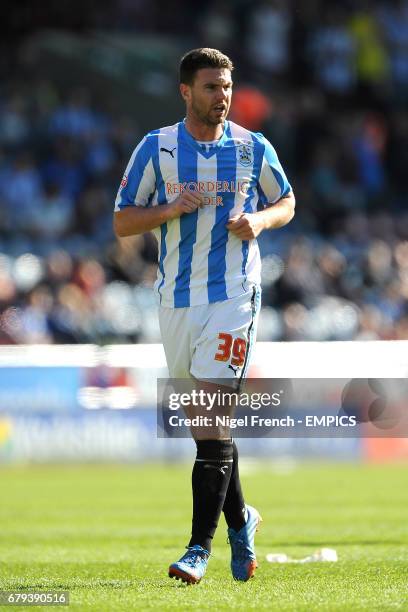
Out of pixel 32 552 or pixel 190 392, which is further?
pixel 32 552

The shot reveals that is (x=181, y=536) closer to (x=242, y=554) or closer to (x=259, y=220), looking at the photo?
(x=242, y=554)

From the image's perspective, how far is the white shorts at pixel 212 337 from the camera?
21.4 feet

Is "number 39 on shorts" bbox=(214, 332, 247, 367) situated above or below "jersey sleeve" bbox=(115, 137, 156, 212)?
below

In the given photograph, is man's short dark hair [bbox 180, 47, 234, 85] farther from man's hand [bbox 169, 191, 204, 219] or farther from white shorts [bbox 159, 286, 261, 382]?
white shorts [bbox 159, 286, 261, 382]

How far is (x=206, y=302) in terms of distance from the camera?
21.7 feet

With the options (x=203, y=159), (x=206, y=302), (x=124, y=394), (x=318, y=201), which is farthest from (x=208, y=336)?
(x=318, y=201)

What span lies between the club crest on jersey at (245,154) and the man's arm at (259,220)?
0.25 metres

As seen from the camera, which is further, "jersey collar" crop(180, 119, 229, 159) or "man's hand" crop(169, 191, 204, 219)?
"jersey collar" crop(180, 119, 229, 159)

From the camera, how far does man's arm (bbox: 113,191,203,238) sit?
655 centimetres

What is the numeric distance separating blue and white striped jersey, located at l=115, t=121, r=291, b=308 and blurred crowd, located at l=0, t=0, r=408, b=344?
35.8ft

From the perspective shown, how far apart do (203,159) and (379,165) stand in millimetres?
17996

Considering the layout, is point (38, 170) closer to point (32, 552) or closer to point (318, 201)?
point (318, 201)

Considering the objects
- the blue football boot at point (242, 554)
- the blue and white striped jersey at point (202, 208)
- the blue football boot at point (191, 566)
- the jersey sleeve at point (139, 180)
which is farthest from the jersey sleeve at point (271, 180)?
the blue football boot at point (191, 566)

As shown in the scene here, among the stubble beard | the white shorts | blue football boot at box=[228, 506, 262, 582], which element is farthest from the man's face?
blue football boot at box=[228, 506, 262, 582]
